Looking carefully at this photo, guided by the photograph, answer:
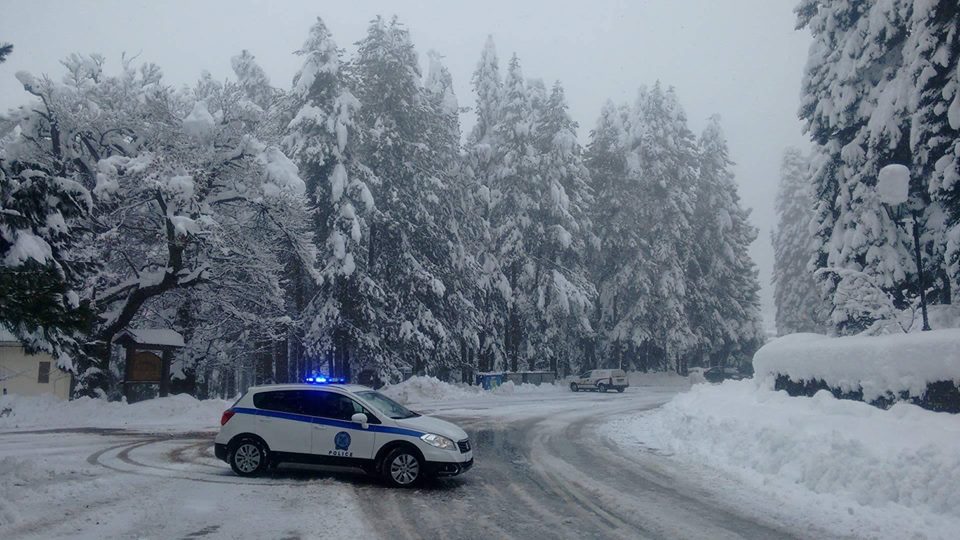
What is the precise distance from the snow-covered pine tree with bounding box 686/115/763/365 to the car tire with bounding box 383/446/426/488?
43.3 metres

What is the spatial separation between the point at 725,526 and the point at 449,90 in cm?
4053

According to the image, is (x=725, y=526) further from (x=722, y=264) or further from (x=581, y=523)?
(x=722, y=264)

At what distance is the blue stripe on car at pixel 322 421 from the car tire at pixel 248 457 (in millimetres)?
461

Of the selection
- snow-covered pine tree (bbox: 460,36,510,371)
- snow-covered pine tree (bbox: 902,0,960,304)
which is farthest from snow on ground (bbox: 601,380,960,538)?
snow-covered pine tree (bbox: 460,36,510,371)

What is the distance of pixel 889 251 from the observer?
2031cm

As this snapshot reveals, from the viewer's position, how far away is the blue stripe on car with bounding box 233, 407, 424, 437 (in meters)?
10.8

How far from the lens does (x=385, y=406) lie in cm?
1168

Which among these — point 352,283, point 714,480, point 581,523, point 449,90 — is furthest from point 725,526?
point 449,90

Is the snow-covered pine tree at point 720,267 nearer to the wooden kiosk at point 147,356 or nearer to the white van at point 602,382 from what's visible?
the white van at point 602,382

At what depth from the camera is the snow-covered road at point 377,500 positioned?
802 centimetres

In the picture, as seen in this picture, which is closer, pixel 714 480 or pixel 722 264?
pixel 714 480

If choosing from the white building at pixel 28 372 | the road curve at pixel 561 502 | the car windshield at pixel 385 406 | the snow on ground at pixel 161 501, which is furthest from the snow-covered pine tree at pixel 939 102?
the white building at pixel 28 372

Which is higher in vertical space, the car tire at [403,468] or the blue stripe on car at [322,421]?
the blue stripe on car at [322,421]

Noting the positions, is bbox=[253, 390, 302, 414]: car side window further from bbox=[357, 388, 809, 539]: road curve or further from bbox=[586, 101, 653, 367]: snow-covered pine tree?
bbox=[586, 101, 653, 367]: snow-covered pine tree
